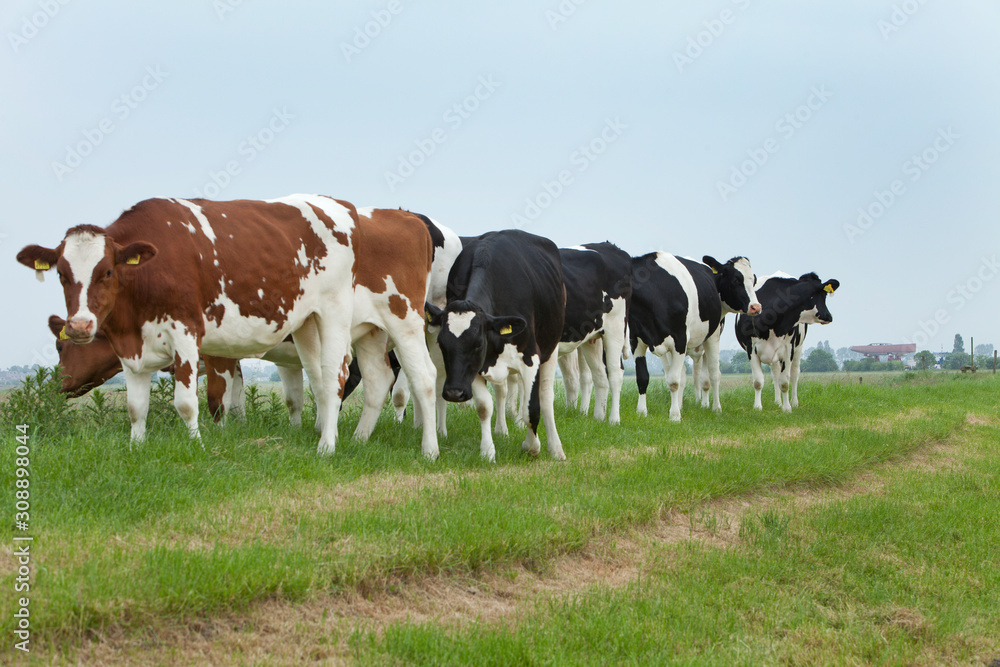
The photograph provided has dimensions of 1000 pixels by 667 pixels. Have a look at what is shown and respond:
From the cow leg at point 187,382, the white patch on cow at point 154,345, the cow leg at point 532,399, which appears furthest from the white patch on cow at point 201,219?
the cow leg at point 532,399

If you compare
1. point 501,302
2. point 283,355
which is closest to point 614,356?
point 501,302

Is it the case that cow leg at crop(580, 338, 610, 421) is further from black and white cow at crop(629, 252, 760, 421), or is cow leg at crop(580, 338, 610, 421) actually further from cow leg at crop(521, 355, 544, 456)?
cow leg at crop(521, 355, 544, 456)

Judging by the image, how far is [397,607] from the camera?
197 inches

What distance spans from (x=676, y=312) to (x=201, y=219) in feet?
28.8

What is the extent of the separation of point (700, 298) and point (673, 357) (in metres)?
1.38

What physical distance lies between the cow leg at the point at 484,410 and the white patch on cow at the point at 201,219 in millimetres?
2848

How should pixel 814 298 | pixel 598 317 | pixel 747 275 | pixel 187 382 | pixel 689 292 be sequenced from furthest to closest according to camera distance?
1. pixel 814 298
2. pixel 747 275
3. pixel 689 292
4. pixel 598 317
5. pixel 187 382

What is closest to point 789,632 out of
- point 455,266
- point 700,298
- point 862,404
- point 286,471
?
point 286,471

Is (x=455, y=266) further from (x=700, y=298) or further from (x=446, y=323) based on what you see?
(x=700, y=298)

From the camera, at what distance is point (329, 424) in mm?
8500

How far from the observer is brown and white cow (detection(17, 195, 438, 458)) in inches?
276

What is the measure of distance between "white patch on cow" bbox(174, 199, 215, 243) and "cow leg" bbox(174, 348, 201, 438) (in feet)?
3.48

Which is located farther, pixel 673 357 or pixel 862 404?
pixel 862 404

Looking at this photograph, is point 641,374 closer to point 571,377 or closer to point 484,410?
point 571,377
